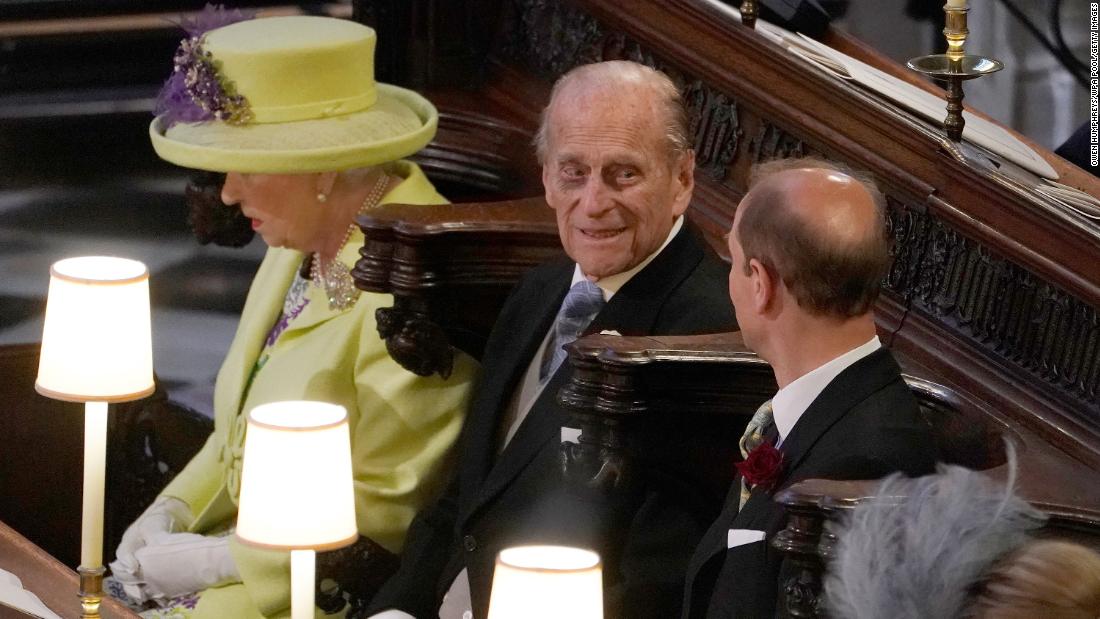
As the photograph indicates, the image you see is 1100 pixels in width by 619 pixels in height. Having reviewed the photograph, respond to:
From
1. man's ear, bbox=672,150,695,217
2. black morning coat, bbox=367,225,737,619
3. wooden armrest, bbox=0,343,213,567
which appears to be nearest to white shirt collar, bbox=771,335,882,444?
black morning coat, bbox=367,225,737,619

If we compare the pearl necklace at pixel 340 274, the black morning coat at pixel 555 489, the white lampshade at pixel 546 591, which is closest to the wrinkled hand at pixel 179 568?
the black morning coat at pixel 555 489

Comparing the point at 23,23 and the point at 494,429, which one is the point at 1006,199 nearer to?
the point at 494,429

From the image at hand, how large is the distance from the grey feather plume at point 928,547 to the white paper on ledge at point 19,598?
4.41 ft

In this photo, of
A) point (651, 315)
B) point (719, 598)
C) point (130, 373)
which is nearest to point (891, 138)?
point (651, 315)

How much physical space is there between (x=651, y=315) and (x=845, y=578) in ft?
4.17

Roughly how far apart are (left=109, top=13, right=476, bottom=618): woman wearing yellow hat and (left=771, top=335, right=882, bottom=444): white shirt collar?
108 cm

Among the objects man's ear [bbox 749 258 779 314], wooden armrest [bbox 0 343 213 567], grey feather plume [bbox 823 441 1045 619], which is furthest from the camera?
wooden armrest [bbox 0 343 213 567]

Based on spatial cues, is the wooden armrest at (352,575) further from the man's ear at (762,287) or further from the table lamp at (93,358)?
the man's ear at (762,287)

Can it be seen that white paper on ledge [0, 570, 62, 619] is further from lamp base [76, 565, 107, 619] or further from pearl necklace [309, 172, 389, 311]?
pearl necklace [309, 172, 389, 311]

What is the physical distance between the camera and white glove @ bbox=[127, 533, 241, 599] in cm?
349

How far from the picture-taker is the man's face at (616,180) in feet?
10.00

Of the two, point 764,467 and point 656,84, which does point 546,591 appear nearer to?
point 764,467

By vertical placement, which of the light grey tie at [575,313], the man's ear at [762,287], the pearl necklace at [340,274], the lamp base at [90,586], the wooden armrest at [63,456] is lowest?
the wooden armrest at [63,456]

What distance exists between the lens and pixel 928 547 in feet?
5.49
